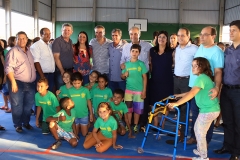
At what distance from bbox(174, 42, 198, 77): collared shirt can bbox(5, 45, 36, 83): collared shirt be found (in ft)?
9.20

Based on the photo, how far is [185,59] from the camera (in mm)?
4441

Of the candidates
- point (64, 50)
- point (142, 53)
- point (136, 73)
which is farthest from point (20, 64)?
point (142, 53)

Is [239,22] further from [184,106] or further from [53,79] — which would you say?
[53,79]

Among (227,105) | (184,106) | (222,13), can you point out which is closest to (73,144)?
(184,106)

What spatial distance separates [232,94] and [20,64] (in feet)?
12.2

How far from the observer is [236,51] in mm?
3549

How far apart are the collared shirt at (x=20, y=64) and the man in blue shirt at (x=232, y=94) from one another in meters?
3.49

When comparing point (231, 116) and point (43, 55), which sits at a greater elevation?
point (43, 55)

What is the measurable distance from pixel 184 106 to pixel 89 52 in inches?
91.6

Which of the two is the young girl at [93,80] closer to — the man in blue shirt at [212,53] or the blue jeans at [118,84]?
the blue jeans at [118,84]

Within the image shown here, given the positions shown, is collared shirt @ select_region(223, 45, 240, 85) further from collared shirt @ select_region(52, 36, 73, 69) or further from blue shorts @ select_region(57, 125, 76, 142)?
collared shirt @ select_region(52, 36, 73, 69)

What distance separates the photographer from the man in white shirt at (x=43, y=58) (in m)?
5.04

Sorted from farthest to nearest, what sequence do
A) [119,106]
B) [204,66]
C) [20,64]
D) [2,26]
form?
1. [2,26]
2. [119,106]
3. [20,64]
4. [204,66]

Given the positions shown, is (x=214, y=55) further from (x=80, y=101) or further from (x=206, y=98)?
(x=80, y=101)
